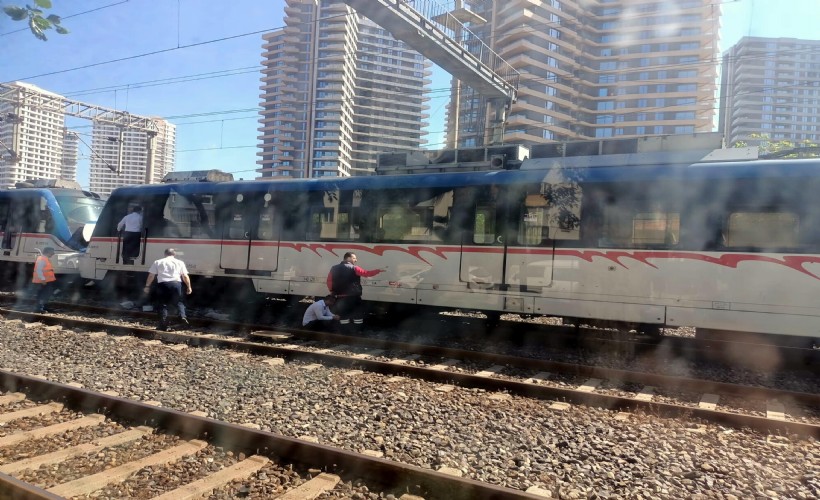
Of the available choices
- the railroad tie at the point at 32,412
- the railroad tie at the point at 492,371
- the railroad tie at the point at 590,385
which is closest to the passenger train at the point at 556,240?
the railroad tie at the point at 492,371

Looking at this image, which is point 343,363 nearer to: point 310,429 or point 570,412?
point 310,429

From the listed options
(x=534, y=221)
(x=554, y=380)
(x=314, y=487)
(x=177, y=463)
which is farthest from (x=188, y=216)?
(x=314, y=487)

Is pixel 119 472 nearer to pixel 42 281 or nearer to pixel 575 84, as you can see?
pixel 42 281

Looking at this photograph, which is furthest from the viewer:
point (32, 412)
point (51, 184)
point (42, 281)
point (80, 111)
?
point (80, 111)

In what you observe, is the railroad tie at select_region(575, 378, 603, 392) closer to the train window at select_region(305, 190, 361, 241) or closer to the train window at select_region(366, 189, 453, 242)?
the train window at select_region(366, 189, 453, 242)

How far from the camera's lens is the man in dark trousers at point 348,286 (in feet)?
33.7

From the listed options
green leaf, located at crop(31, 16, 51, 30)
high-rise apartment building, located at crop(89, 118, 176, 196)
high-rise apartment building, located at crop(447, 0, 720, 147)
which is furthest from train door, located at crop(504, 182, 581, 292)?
high-rise apartment building, located at crop(447, 0, 720, 147)

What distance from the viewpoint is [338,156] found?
49750mm

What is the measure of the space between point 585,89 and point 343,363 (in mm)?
70587

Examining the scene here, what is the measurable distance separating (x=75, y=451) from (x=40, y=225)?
1461cm

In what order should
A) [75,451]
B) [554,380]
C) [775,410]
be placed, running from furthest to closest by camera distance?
1. [554,380]
2. [775,410]
3. [75,451]

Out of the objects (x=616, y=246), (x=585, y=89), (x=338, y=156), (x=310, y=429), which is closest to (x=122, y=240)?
(x=310, y=429)

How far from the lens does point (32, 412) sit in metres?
5.24

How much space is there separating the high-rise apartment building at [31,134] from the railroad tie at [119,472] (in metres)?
22.2
